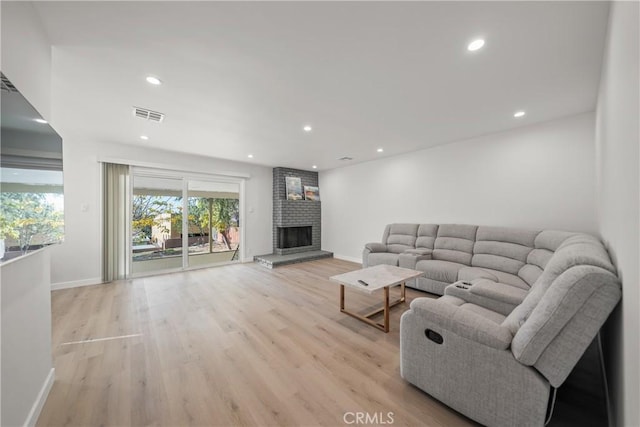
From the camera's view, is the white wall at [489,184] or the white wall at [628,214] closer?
the white wall at [628,214]

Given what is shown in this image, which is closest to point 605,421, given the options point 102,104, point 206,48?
point 206,48

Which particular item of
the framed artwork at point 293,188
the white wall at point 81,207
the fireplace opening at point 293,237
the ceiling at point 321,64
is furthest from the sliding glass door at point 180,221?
the ceiling at point 321,64

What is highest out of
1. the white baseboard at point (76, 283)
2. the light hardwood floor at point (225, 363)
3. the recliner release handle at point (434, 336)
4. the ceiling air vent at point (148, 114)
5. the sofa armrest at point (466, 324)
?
the ceiling air vent at point (148, 114)

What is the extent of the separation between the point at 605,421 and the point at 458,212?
3.13 meters

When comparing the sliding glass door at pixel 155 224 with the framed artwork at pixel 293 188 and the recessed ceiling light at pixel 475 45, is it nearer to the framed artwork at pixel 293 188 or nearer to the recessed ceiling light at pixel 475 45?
the framed artwork at pixel 293 188

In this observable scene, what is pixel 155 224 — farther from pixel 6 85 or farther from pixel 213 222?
pixel 6 85

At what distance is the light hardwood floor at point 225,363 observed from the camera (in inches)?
57.6

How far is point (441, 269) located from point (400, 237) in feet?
4.36

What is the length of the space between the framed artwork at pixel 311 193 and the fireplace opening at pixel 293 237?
2.94ft

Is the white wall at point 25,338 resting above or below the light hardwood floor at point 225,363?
above

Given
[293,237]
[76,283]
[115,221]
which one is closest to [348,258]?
[293,237]

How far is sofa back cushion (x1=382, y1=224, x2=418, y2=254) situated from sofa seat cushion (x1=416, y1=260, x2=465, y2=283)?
0.85 meters

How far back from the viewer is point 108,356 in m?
2.03

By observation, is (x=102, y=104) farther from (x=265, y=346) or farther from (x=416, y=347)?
(x=416, y=347)
